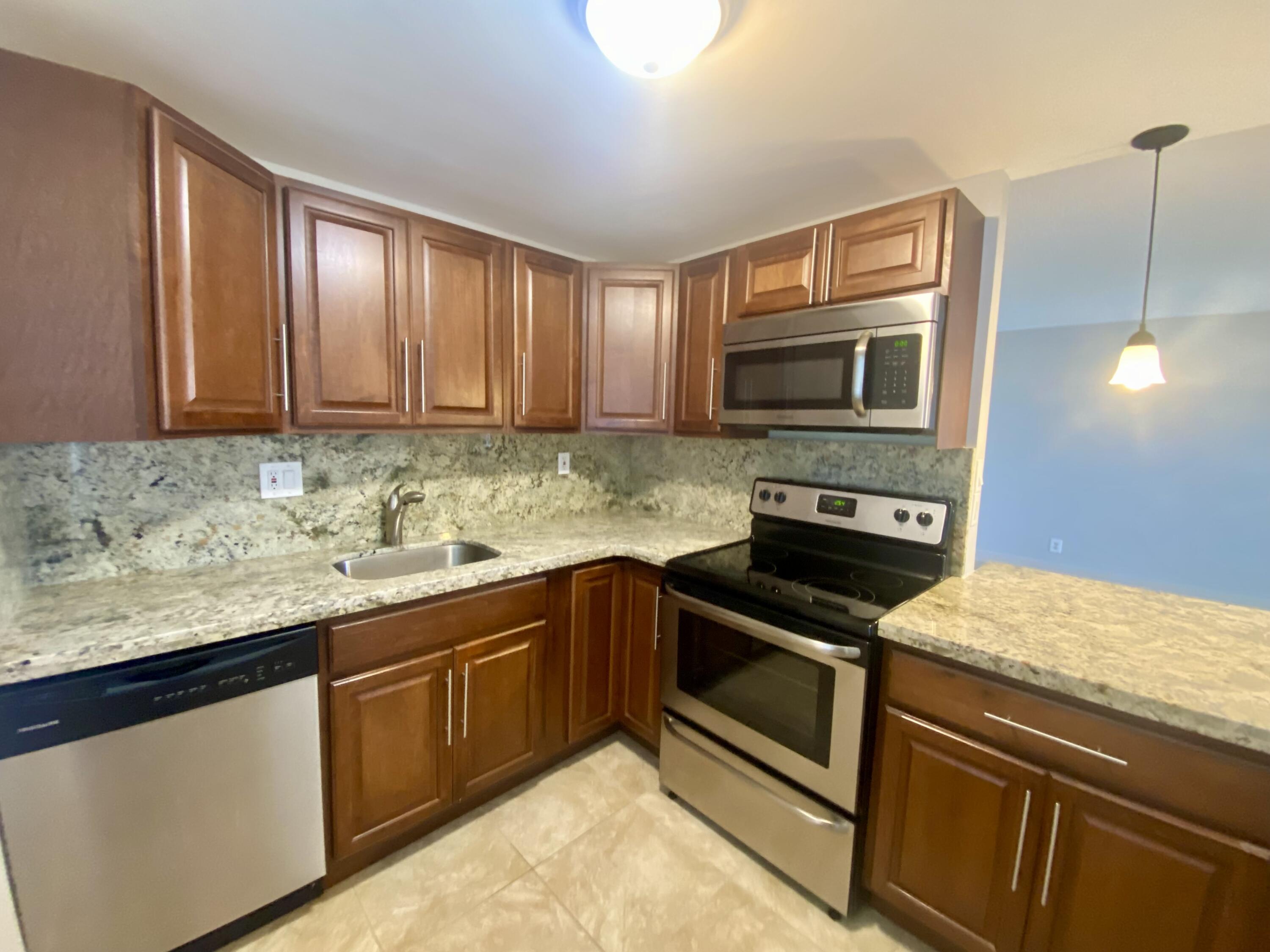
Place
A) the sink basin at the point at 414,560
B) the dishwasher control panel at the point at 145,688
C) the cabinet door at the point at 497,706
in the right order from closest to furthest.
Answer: the dishwasher control panel at the point at 145,688 < the cabinet door at the point at 497,706 < the sink basin at the point at 414,560

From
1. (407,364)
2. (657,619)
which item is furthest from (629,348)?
(657,619)

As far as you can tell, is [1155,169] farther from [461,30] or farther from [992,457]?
[992,457]

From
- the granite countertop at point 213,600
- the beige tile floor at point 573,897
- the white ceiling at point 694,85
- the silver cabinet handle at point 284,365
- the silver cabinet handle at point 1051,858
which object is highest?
the white ceiling at point 694,85

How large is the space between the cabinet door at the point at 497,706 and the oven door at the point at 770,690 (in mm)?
499

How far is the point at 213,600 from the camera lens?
1309mm

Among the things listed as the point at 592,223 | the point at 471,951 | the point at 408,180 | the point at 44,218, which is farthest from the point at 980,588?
the point at 44,218

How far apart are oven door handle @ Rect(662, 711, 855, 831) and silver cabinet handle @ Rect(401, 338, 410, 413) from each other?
4.91 feet

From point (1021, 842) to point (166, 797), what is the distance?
6.57 ft

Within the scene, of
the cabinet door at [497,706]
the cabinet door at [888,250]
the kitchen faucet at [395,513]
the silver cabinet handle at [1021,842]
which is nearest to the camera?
the silver cabinet handle at [1021,842]

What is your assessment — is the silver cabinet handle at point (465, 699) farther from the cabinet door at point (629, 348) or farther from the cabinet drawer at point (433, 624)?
the cabinet door at point (629, 348)

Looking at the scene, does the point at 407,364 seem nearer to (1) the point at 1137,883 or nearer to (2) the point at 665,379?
(2) the point at 665,379

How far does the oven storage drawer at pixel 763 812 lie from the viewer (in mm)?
1397

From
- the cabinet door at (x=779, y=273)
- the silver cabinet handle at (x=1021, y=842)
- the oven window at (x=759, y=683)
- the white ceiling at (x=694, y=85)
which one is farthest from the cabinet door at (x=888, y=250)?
the silver cabinet handle at (x=1021, y=842)

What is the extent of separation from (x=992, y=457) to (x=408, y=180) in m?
5.58
